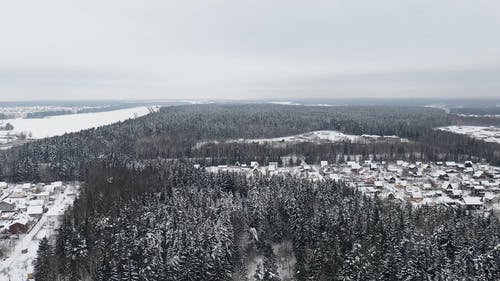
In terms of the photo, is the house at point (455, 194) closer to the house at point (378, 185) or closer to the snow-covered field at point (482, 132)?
the house at point (378, 185)

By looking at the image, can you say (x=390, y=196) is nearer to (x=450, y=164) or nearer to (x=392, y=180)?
(x=392, y=180)

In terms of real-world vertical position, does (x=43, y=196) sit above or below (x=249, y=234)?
below

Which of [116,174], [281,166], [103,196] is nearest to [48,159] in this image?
[116,174]

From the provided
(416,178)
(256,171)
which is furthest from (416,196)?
(256,171)

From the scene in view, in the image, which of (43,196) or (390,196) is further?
(43,196)

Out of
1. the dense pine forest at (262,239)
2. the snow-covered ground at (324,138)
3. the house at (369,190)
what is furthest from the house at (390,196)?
the snow-covered ground at (324,138)

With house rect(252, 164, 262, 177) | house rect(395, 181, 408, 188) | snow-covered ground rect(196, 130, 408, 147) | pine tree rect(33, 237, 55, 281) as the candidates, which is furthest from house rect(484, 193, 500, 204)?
pine tree rect(33, 237, 55, 281)
